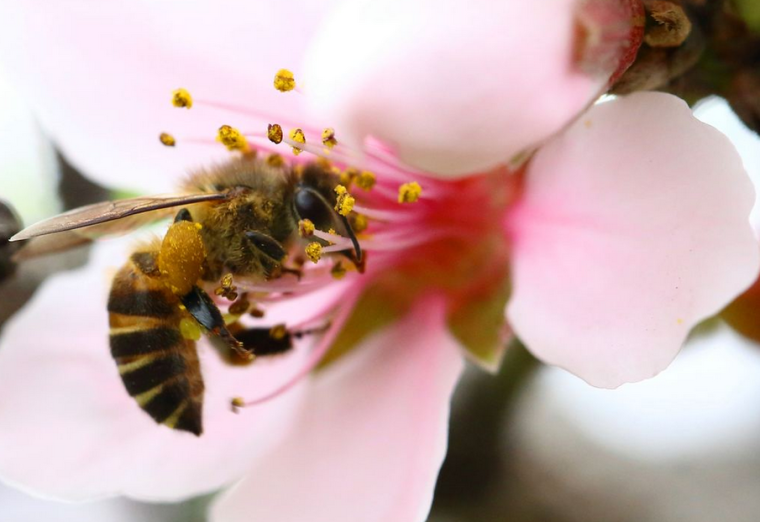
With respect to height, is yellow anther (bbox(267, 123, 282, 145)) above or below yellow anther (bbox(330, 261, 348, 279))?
above

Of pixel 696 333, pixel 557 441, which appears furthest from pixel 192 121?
pixel 557 441

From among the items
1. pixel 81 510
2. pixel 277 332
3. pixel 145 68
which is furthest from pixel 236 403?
pixel 81 510

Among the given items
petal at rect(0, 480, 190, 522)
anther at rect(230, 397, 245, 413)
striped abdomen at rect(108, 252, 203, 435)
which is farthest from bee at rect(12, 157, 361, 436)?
petal at rect(0, 480, 190, 522)

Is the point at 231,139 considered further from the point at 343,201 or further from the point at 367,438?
the point at 367,438

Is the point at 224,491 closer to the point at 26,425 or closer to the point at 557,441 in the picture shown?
the point at 26,425

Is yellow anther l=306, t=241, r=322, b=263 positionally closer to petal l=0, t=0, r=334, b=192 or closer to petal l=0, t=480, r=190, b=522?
petal l=0, t=0, r=334, b=192
